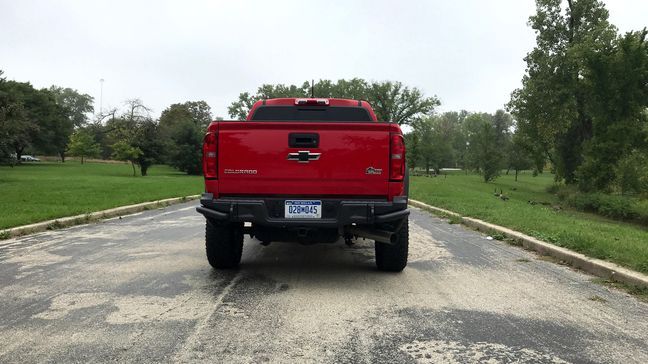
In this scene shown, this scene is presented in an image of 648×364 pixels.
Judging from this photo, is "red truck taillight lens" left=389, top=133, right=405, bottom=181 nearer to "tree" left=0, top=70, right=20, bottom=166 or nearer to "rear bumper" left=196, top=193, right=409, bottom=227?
"rear bumper" left=196, top=193, right=409, bottom=227

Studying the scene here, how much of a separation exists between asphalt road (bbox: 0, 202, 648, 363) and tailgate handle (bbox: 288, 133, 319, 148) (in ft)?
5.03

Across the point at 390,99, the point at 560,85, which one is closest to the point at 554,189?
the point at 560,85

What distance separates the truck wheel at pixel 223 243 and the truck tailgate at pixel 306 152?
91cm

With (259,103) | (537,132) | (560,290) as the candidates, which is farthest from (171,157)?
(560,290)

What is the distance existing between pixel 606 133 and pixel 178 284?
31.9 metres

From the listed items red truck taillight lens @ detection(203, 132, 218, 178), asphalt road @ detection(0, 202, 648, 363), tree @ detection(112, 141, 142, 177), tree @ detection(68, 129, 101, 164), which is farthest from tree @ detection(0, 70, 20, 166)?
tree @ detection(68, 129, 101, 164)

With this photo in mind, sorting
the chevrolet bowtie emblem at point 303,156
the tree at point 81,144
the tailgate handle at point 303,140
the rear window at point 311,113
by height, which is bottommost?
the chevrolet bowtie emblem at point 303,156

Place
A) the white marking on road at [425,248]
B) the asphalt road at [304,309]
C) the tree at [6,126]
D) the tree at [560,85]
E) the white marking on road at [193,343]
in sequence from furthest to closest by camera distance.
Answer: the tree at [560,85] → the tree at [6,126] → the white marking on road at [425,248] → the asphalt road at [304,309] → the white marking on road at [193,343]

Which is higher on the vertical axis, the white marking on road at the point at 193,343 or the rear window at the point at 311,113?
the rear window at the point at 311,113

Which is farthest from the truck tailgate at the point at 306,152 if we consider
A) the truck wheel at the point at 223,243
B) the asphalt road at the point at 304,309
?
the asphalt road at the point at 304,309

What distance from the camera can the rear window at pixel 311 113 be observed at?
6.92 m

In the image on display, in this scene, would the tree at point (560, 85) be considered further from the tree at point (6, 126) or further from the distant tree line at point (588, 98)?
the tree at point (6, 126)

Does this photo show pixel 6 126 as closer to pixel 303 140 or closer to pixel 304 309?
pixel 303 140

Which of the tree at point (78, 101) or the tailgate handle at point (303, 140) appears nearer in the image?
the tailgate handle at point (303, 140)
